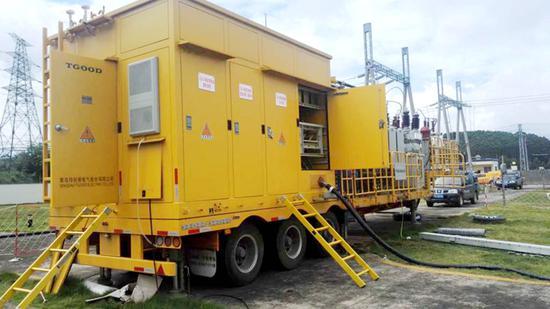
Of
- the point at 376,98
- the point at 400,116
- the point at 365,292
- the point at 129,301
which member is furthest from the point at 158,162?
the point at 400,116

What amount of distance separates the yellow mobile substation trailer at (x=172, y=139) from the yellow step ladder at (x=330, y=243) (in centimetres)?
14

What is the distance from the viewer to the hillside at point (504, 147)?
97000mm

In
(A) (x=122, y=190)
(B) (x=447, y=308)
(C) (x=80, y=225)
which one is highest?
(A) (x=122, y=190)

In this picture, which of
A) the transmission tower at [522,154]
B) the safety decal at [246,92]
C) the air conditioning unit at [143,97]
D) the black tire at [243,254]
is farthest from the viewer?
the transmission tower at [522,154]

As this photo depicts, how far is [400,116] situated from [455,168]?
3.64m

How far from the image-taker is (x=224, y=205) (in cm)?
632

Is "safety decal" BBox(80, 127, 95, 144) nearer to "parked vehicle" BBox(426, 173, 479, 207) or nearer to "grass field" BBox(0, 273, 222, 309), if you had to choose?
"grass field" BBox(0, 273, 222, 309)

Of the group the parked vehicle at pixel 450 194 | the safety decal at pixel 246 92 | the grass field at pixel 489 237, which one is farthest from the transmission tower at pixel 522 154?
the safety decal at pixel 246 92

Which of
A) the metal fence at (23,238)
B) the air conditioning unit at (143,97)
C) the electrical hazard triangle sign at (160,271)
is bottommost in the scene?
the metal fence at (23,238)

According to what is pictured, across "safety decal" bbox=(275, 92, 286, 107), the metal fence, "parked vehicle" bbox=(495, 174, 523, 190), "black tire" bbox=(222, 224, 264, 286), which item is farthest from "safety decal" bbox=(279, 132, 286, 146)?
"parked vehicle" bbox=(495, 174, 523, 190)

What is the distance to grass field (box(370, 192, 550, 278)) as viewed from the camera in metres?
7.86

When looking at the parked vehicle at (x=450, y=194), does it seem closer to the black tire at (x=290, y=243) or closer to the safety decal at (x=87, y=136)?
the black tire at (x=290, y=243)

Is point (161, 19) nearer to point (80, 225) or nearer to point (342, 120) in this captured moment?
point (80, 225)

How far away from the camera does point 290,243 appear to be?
7.97 metres
